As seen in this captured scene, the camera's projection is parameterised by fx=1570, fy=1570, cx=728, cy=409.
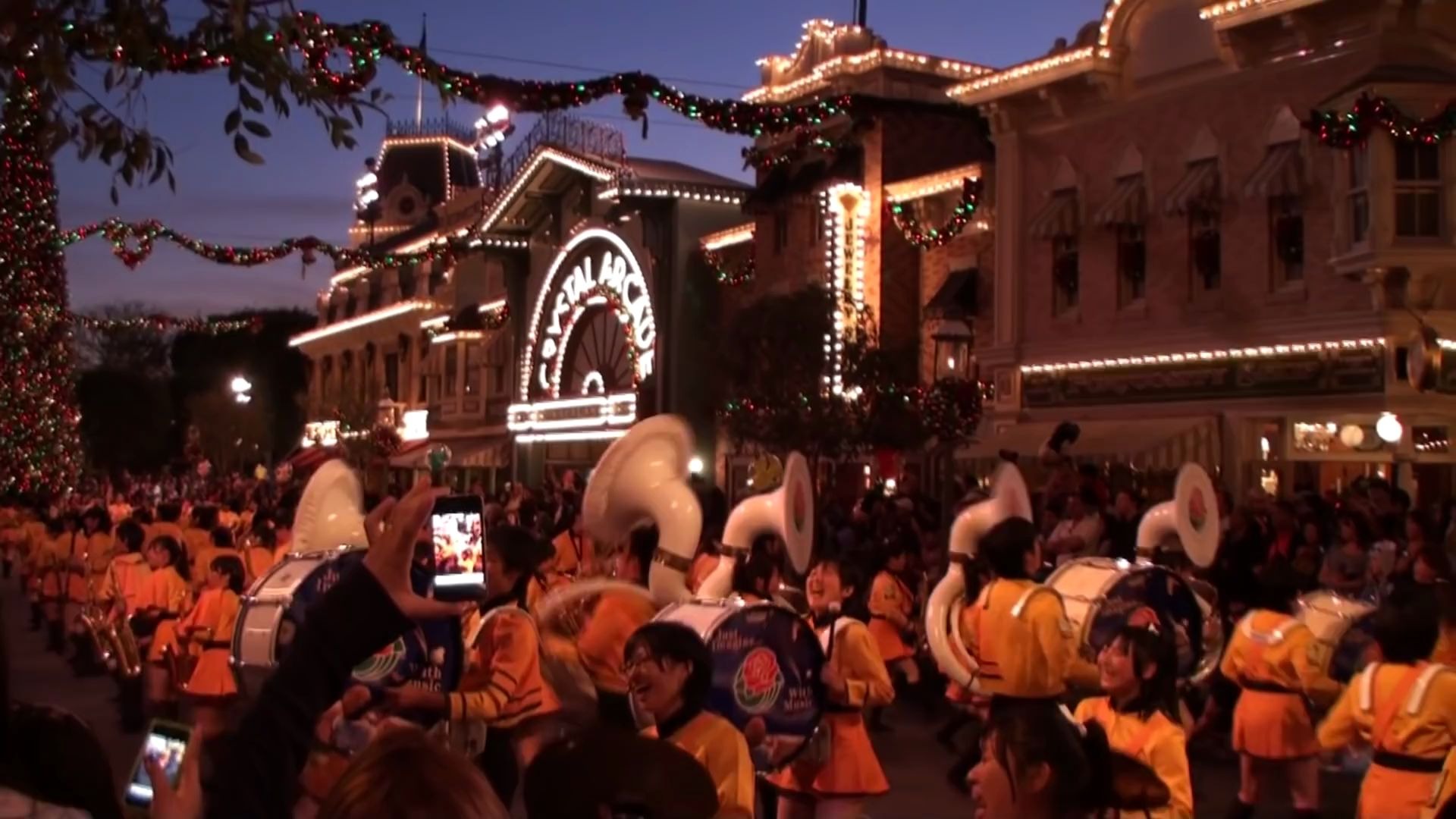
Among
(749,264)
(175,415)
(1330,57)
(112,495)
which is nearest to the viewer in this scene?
(1330,57)

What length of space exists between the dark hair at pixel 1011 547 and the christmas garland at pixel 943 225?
17446 mm

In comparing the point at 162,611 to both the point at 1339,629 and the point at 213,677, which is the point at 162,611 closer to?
the point at 213,677

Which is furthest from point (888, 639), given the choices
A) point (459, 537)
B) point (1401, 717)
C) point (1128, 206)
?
point (1128, 206)

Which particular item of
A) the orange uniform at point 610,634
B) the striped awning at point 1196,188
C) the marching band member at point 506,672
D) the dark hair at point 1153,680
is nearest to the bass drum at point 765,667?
the orange uniform at point 610,634

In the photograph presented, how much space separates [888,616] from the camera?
12672mm

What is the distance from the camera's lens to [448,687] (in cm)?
622

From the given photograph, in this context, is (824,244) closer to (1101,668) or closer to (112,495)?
(112,495)

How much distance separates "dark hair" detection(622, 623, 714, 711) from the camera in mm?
4617

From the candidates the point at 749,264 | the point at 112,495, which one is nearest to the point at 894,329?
the point at 749,264

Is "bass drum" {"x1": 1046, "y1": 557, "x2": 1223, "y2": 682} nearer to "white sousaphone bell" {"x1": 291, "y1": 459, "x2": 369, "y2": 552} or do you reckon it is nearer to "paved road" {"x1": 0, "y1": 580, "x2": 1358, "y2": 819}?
"paved road" {"x1": 0, "y1": 580, "x2": 1358, "y2": 819}

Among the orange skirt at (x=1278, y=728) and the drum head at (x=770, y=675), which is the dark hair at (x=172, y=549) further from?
the orange skirt at (x=1278, y=728)

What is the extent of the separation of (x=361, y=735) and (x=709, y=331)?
26299 millimetres

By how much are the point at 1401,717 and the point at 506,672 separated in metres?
3.58

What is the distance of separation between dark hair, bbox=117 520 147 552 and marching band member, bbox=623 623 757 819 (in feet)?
31.2
